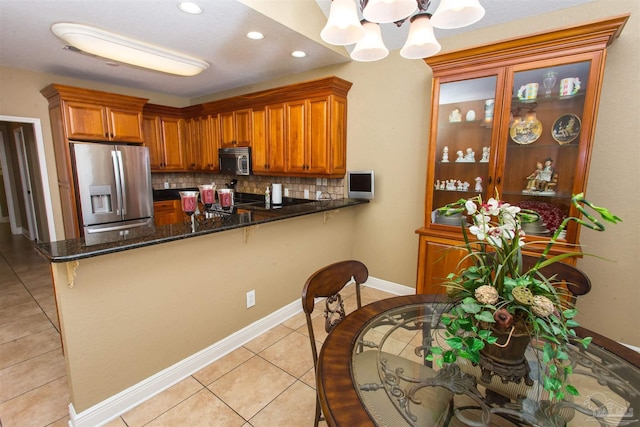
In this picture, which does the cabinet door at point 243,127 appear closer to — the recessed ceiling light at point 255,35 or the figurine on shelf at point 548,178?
the recessed ceiling light at point 255,35

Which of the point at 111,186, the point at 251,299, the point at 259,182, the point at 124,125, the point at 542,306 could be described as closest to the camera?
the point at 542,306

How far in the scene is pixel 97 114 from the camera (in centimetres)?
361

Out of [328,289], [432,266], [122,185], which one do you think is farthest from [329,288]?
[122,185]

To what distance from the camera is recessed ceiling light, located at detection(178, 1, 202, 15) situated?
209 centimetres

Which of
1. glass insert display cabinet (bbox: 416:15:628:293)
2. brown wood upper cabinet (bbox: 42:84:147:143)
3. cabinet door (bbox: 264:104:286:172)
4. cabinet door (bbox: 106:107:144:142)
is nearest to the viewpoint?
glass insert display cabinet (bbox: 416:15:628:293)

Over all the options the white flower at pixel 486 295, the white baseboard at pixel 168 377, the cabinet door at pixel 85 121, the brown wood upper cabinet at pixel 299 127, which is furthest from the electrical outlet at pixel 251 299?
the cabinet door at pixel 85 121

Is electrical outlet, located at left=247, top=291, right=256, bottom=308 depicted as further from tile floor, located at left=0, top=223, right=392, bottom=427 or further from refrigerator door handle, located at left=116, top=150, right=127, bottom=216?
refrigerator door handle, located at left=116, top=150, right=127, bottom=216

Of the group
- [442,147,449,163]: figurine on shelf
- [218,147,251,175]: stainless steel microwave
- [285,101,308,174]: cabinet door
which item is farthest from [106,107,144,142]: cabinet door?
[442,147,449,163]: figurine on shelf

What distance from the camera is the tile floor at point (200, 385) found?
5.48 feet

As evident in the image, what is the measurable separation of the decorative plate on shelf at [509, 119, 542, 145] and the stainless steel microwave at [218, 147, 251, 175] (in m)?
2.99

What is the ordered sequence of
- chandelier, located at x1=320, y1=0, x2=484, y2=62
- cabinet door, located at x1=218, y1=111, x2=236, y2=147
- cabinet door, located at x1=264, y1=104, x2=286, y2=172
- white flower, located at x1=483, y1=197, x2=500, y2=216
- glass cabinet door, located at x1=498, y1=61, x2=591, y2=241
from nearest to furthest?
white flower, located at x1=483, y1=197, x2=500, y2=216, chandelier, located at x1=320, y1=0, x2=484, y2=62, glass cabinet door, located at x1=498, y1=61, x2=591, y2=241, cabinet door, located at x1=264, y1=104, x2=286, y2=172, cabinet door, located at x1=218, y1=111, x2=236, y2=147

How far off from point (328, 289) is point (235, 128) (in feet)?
10.8

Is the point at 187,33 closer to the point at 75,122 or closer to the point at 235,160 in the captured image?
the point at 235,160

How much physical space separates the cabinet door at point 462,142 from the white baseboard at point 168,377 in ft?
5.60
